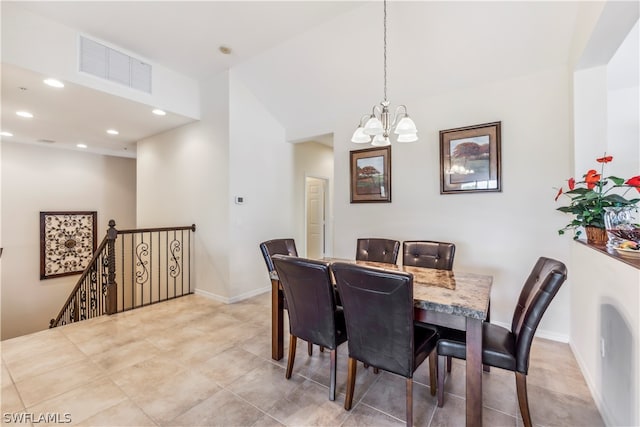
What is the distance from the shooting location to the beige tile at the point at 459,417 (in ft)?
5.66

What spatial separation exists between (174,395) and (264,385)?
0.63m

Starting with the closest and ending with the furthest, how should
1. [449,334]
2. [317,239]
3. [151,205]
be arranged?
1. [449,334]
2. [151,205]
3. [317,239]

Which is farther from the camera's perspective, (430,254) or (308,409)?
(430,254)

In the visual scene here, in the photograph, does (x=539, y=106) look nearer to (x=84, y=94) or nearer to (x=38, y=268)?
(x=84, y=94)

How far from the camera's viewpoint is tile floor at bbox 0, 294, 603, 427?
5.85 ft

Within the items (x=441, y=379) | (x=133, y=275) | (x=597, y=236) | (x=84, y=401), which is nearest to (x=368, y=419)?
(x=441, y=379)

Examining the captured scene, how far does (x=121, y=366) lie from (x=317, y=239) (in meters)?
4.46

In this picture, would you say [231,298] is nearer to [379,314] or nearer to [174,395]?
[174,395]

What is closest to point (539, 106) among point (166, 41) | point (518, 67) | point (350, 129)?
point (518, 67)

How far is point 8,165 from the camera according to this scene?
215 inches

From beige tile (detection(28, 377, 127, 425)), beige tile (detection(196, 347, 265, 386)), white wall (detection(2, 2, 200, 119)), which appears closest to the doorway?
white wall (detection(2, 2, 200, 119))

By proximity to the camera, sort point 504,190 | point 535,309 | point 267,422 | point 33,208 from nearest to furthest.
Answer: point 535,309
point 267,422
point 504,190
point 33,208

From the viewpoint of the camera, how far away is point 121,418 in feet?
5.81

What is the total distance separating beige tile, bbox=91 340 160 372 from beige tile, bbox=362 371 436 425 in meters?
2.00
